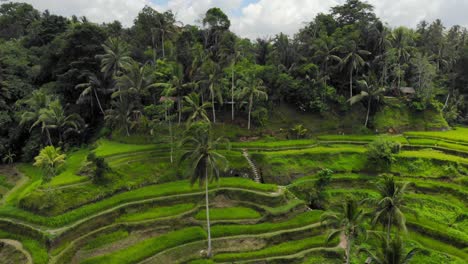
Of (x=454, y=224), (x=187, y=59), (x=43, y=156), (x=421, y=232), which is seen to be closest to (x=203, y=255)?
(x=43, y=156)

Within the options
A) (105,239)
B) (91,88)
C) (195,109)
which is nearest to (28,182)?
(91,88)

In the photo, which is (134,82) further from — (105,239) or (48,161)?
(105,239)

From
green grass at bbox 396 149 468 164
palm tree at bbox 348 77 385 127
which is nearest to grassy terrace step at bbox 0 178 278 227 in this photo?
green grass at bbox 396 149 468 164

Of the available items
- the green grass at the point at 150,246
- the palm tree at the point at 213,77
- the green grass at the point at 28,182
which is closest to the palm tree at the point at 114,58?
the palm tree at the point at 213,77

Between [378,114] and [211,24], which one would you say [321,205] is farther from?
[211,24]

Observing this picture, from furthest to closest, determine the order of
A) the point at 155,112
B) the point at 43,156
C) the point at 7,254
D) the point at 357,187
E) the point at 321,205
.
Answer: the point at 155,112 → the point at 357,187 → the point at 321,205 → the point at 43,156 → the point at 7,254

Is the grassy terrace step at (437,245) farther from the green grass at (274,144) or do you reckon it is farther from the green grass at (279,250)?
the green grass at (274,144)

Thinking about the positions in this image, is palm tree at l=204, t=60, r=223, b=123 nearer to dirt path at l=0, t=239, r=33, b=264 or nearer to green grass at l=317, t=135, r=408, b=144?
green grass at l=317, t=135, r=408, b=144
